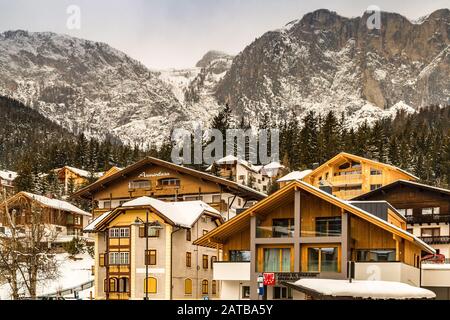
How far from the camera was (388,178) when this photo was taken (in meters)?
68.3

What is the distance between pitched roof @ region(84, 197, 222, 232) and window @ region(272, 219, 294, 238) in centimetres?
1203

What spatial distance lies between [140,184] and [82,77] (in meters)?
18.2

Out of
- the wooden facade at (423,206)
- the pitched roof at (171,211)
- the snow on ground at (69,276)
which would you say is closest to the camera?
the pitched roof at (171,211)

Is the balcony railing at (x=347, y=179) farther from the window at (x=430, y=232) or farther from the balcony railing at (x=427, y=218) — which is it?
the balcony railing at (x=427, y=218)

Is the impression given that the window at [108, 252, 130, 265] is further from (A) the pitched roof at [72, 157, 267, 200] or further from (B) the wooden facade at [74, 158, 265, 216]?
(A) the pitched roof at [72, 157, 267, 200]

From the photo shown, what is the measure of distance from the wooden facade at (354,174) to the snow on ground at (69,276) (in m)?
25.8

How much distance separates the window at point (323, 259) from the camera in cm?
3095

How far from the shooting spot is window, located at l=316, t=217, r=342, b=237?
103 feet

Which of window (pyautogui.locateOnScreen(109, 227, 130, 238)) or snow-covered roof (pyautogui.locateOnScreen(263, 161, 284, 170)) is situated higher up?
snow-covered roof (pyautogui.locateOnScreen(263, 161, 284, 170))

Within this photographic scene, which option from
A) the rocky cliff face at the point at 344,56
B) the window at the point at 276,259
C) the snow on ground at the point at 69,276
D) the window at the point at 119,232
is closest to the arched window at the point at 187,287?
the window at the point at 119,232

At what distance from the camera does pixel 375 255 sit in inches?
1227

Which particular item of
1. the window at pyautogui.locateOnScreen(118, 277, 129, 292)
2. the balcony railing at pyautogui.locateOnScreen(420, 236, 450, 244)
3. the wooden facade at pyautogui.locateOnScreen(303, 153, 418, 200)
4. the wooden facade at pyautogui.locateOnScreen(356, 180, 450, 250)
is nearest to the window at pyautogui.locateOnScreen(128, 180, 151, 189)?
the wooden facade at pyautogui.locateOnScreen(303, 153, 418, 200)

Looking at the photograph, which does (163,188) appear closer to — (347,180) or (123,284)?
(123,284)
